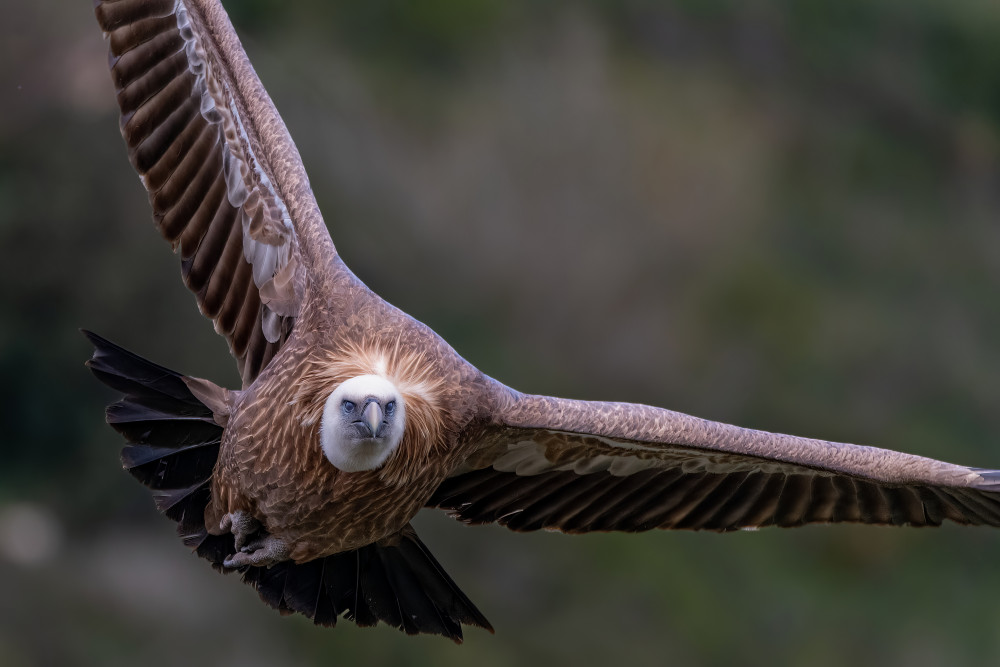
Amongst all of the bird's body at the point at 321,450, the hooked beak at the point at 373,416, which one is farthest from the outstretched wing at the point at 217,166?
the hooked beak at the point at 373,416

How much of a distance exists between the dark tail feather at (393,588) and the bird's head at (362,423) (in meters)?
0.91

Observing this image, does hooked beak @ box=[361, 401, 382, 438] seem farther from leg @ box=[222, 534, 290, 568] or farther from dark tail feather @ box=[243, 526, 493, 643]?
dark tail feather @ box=[243, 526, 493, 643]

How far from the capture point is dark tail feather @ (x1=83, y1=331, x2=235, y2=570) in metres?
3.87

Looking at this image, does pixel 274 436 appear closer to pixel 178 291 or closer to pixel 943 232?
pixel 178 291

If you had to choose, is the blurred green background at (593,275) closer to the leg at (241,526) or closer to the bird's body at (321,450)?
the leg at (241,526)

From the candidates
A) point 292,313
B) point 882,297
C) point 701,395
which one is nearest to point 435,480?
point 292,313

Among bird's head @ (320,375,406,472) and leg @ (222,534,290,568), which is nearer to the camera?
bird's head @ (320,375,406,472)

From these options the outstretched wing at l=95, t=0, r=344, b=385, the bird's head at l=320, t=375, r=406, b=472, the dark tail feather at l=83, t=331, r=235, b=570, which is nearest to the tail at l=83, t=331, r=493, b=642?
the dark tail feather at l=83, t=331, r=235, b=570

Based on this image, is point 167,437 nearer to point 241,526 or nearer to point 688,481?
point 241,526

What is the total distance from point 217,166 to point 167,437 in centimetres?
99

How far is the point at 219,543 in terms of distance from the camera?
13.0 ft

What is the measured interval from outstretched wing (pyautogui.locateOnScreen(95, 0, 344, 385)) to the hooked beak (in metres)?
0.84

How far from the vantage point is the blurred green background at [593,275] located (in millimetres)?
8719

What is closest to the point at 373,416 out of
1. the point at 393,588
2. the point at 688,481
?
the point at 393,588
